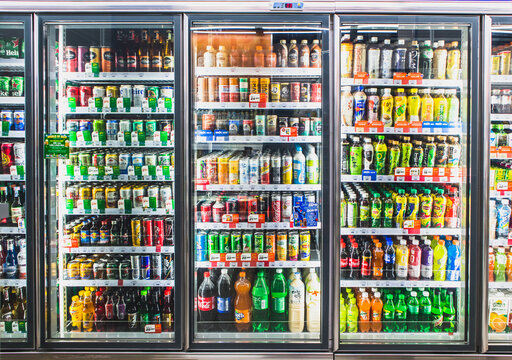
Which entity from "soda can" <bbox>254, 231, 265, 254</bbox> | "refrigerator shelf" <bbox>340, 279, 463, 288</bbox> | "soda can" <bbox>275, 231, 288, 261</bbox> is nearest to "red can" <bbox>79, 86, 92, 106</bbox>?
"soda can" <bbox>254, 231, 265, 254</bbox>

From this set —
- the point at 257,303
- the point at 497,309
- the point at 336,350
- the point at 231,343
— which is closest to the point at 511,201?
the point at 497,309

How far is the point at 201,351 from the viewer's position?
2527 mm

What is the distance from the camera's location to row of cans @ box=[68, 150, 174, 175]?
2705 millimetres

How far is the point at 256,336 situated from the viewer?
2.58m

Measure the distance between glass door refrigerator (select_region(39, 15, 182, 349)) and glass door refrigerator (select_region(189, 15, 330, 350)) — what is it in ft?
0.82

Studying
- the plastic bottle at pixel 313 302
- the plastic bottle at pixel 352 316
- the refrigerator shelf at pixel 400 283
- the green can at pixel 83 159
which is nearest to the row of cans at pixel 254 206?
the plastic bottle at pixel 313 302

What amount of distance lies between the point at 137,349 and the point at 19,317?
93cm

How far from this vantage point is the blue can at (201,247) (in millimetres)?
2709

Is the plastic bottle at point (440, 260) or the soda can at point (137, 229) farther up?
the soda can at point (137, 229)

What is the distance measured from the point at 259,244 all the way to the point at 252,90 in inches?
40.5

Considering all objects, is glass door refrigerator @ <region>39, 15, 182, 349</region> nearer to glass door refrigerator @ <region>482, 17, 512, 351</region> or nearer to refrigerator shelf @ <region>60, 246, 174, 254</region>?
refrigerator shelf @ <region>60, 246, 174, 254</region>

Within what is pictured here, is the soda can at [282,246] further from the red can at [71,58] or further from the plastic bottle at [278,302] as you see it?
the red can at [71,58]

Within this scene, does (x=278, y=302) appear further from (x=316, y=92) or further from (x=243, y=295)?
(x=316, y=92)

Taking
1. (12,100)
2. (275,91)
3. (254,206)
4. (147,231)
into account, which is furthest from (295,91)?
(12,100)
